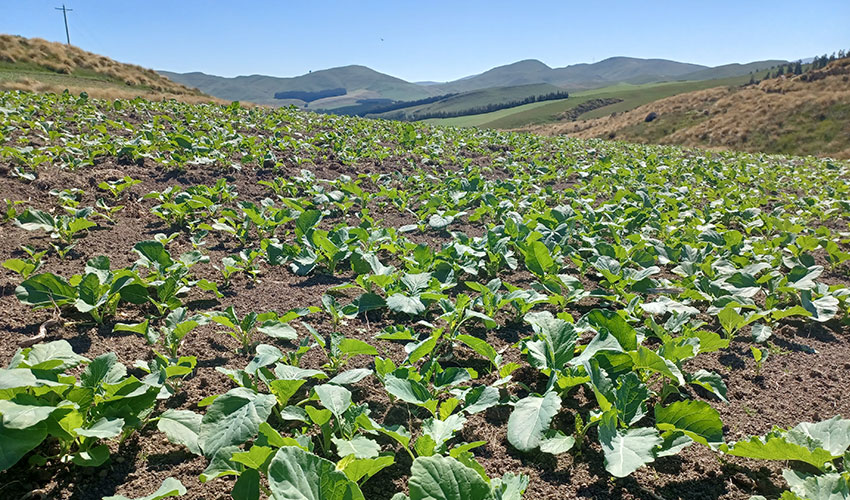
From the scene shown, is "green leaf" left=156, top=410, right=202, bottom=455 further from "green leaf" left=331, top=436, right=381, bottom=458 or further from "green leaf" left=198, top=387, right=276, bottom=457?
"green leaf" left=331, top=436, right=381, bottom=458

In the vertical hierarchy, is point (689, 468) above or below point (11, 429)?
below

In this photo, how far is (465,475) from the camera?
1410 mm

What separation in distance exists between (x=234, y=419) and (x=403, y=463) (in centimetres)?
79

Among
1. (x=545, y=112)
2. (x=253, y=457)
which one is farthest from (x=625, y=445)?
(x=545, y=112)

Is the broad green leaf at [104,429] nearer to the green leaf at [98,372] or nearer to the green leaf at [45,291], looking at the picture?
the green leaf at [98,372]

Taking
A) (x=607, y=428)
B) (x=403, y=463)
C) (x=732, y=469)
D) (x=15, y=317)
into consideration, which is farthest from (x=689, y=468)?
(x=15, y=317)

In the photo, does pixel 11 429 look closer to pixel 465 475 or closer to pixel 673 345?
pixel 465 475

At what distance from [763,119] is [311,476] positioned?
39.1m

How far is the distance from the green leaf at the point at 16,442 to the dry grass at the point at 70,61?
27.6 meters

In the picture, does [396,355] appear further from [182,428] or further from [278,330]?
[182,428]

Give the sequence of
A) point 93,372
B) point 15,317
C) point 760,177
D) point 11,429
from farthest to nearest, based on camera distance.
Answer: point 760,177
point 15,317
point 93,372
point 11,429

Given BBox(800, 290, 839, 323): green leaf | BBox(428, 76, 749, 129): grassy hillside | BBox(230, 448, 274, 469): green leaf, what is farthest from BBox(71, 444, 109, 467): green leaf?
BBox(428, 76, 749, 129): grassy hillside

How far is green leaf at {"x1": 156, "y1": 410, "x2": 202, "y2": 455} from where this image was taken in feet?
6.31

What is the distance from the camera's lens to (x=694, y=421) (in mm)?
2074
